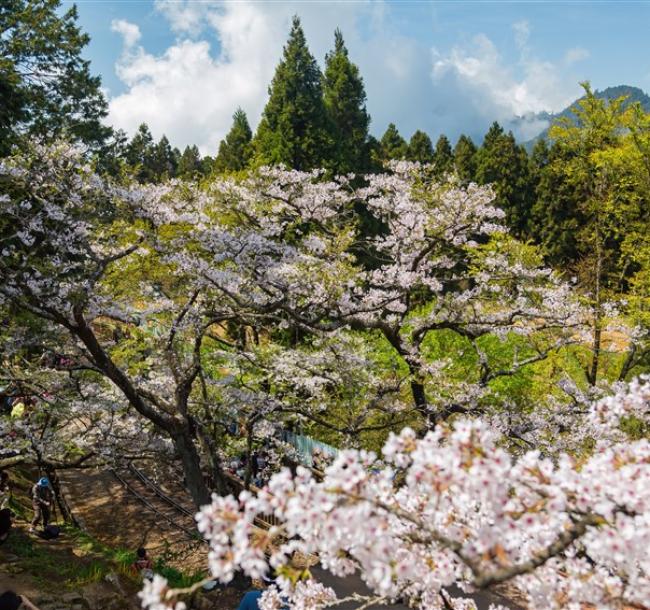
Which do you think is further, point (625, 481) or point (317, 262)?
point (317, 262)

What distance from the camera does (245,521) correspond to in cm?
249

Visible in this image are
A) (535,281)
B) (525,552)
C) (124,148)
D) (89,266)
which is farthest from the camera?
(124,148)

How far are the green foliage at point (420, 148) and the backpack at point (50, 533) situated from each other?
3835 centimetres

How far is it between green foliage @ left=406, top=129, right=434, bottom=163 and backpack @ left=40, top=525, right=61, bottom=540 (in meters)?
38.4

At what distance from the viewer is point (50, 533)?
10523 mm

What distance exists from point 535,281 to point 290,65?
74.8 ft

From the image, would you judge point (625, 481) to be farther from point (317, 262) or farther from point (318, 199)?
point (318, 199)

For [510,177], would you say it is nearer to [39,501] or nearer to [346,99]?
[346,99]

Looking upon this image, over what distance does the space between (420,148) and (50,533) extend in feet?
134

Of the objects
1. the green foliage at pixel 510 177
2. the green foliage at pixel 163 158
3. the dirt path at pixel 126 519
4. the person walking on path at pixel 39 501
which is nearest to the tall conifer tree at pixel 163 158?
the green foliage at pixel 163 158

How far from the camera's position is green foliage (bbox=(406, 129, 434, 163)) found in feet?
140

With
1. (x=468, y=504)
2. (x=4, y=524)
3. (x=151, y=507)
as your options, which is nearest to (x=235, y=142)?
(x=151, y=507)

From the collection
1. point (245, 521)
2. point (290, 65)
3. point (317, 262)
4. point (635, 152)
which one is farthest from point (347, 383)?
point (290, 65)

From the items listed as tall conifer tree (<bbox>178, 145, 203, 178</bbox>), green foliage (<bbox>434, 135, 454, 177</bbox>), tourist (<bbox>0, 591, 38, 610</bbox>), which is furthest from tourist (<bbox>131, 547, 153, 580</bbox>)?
tall conifer tree (<bbox>178, 145, 203, 178</bbox>)
